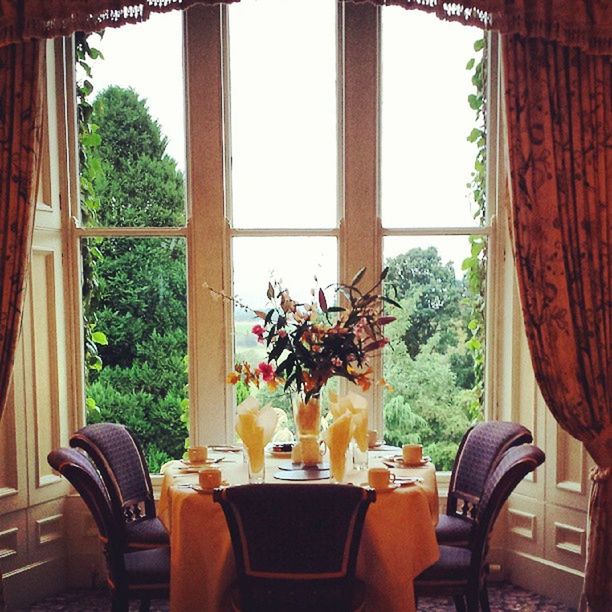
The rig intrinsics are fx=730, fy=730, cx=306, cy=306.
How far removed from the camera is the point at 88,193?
3.85 meters

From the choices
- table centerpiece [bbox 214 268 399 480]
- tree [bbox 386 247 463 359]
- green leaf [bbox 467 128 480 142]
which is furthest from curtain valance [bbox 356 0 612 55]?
table centerpiece [bbox 214 268 399 480]

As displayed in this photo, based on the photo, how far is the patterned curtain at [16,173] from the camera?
3.20 metres

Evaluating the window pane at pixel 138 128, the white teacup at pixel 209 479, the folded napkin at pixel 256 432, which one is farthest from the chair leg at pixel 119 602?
the window pane at pixel 138 128

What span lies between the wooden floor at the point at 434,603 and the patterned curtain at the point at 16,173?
1.05m

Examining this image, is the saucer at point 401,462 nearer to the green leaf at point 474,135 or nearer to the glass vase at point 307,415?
the glass vase at point 307,415

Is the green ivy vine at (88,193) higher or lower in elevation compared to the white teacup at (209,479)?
higher

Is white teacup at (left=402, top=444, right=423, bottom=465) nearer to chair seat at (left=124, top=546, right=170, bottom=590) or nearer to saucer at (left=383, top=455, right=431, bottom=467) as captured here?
saucer at (left=383, top=455, right=431, bottom=467)

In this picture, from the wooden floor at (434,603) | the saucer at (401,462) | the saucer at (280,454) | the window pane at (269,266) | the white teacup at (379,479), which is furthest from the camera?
the window pane at (269,266)

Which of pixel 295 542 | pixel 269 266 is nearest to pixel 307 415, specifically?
pixel 295 542

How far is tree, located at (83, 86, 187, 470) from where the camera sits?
384cm

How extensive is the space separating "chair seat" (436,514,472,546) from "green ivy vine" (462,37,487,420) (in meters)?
0.83

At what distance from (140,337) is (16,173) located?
108 centimetres

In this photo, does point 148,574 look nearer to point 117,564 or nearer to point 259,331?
point 117,564

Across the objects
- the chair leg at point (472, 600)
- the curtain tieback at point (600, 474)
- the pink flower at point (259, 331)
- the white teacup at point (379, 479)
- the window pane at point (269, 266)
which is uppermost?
the window pane at point (269, 266)
